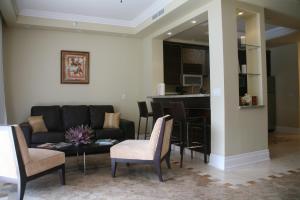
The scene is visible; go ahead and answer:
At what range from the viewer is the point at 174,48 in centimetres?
660

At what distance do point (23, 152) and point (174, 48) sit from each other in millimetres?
4889

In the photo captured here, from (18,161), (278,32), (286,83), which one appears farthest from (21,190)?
(286,83)

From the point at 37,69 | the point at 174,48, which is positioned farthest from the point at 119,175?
the point at 174,48

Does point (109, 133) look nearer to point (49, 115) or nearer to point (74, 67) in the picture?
point (49, 115)

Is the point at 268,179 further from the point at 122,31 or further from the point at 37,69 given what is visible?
the point at 37,69

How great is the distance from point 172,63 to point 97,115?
2.52 meters

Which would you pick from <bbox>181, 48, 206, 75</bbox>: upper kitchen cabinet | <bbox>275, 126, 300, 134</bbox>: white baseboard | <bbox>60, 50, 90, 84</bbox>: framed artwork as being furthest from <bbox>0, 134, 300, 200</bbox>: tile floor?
<bbox>275, 126, 300, 134</bbox>: white baseboard

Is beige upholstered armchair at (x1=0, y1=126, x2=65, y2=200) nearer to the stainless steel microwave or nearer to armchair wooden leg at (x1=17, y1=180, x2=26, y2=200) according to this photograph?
armchair wooden leg at (x1=17, y1=180, x2=26, y2=200)

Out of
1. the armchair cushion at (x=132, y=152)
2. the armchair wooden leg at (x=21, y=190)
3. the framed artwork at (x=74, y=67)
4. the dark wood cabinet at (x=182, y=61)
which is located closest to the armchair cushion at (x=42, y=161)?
the armchair wooden leg at (x=21, y=190)

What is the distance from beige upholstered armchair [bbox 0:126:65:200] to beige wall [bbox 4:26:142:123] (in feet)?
9.23

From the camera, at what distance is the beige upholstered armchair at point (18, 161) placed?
2547 mm

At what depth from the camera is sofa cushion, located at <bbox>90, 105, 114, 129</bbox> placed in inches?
210

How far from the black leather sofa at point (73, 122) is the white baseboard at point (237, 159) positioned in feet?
6.28

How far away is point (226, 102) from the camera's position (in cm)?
374
